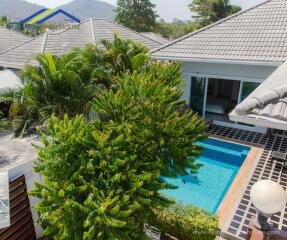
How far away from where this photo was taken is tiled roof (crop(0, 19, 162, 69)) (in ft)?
79.8

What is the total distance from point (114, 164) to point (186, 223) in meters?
4.31

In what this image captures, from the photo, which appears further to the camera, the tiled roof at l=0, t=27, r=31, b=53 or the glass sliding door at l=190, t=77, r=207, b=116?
the tiled roof at l=0, t=27, r=31, b=53

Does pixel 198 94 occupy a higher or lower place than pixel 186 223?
higher

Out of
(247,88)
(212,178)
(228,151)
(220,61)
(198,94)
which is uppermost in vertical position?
(220,61)

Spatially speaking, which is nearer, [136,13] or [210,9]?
[210,9]

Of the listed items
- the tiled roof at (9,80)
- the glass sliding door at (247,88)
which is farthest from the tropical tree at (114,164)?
the tiled roof at (9,80)

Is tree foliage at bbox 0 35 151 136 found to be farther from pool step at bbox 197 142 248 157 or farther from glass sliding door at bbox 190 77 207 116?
glass sliding door at bbox 190 77 207 116

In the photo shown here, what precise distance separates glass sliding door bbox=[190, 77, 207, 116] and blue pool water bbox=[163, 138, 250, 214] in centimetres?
438

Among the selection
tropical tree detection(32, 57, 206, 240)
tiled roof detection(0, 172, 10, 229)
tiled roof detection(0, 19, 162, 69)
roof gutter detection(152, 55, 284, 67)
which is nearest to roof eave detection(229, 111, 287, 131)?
tropical tree detection(32, 57, 206, 240)

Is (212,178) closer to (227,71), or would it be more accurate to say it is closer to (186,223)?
(186,223)

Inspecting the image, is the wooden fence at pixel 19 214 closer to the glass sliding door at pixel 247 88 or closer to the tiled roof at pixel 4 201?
the tiled roof at pixel 4 201

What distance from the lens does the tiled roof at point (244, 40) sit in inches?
738

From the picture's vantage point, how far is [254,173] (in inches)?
610

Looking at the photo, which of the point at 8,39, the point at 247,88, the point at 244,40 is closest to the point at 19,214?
the point at 247,88
